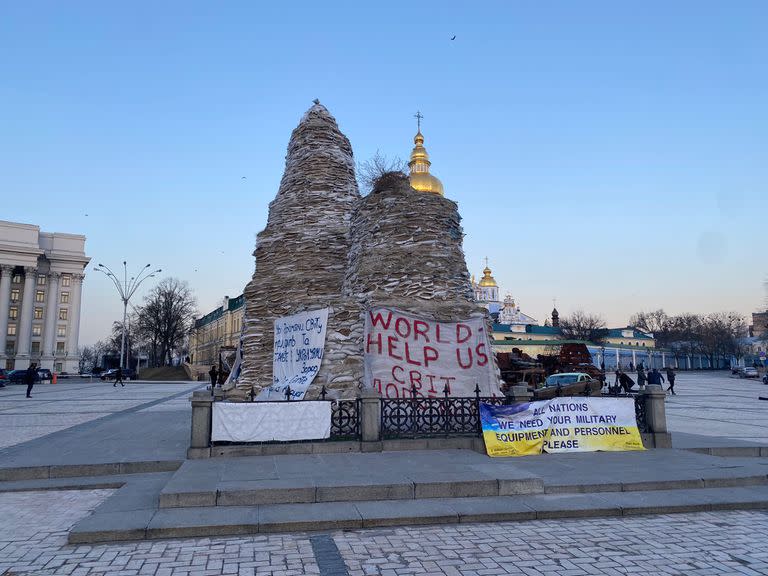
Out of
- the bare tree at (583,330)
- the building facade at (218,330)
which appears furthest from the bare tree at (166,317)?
the bare tree at (583,330)

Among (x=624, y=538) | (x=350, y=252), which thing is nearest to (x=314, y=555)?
(x=624, y=538)

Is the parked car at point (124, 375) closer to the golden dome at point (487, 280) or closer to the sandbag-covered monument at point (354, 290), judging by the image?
the sandbag-covered monument at point (354, 290)

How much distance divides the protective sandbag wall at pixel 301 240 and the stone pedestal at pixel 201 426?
18.1 feet

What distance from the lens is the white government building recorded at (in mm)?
74000

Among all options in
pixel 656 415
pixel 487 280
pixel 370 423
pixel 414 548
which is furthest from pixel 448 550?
pixel 487 280

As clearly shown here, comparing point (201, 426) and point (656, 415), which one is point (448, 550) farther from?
point (656, 415)

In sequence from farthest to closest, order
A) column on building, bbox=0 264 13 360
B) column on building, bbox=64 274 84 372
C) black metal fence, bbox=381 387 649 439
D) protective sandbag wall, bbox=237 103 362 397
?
column on building, bbox=64 274 84 372 → column on building, bbox=0 264 13 360 → protective sandbag wall, bbox=237 103 362 397 → black metal fence, bbox=381 387 649 439

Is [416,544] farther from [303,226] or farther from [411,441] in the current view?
[303,226]

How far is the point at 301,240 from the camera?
55.0 feet

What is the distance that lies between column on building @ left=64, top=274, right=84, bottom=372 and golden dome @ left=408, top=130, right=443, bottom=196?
185 ft

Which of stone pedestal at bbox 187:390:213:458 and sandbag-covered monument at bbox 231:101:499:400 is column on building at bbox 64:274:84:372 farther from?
stone pedestal at bbox 187:390:213:458

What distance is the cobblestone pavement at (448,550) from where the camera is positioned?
5020 mm

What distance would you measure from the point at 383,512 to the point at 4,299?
83.8 meters

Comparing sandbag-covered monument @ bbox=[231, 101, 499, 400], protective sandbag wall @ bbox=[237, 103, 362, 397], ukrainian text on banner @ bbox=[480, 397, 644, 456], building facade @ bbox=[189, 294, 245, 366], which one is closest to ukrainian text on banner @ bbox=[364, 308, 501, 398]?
sandbag-covered monument @ bbox=[231, 101, 499, 400]
